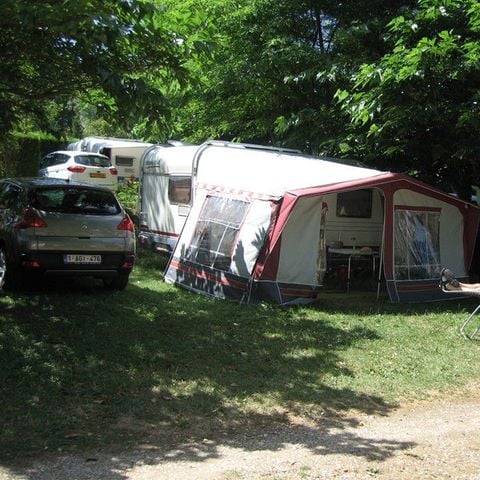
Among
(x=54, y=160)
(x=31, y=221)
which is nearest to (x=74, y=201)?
(x=31, y=221)

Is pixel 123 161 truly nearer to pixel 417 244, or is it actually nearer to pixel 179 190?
pixel 179 190

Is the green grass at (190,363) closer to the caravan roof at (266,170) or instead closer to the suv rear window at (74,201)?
the suv rear window at (74,201)

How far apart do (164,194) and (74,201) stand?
4.11 metres

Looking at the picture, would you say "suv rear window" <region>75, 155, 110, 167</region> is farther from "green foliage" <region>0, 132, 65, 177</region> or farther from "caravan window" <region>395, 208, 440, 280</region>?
"caravan window" <region>395, 208, 440, 280</region>

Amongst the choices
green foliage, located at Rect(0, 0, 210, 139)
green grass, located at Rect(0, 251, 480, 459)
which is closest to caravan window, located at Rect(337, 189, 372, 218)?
green grass, located at Rect(0, 251, 480, 459)

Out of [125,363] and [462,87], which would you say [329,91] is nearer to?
[462,87]

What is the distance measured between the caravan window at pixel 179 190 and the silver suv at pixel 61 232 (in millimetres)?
3025

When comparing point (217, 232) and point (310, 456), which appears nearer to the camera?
point (310, 456)

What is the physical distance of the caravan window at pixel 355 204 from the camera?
11.4m

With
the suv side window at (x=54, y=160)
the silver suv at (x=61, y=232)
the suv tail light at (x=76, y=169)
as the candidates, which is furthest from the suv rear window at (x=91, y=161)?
the silver suv at (x=61, y=232)

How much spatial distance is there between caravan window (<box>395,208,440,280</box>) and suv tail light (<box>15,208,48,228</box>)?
217 inches

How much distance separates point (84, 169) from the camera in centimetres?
1998

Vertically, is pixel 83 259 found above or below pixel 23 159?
below

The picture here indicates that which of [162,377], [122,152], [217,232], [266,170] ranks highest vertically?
[122,152]
